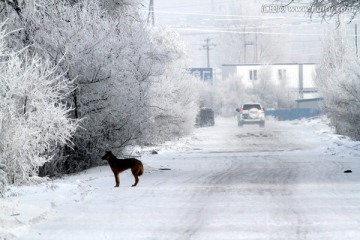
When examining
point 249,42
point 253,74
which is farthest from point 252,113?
point 249,42

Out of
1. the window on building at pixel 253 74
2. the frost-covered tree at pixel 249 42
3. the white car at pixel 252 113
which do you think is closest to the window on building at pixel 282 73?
the window on building at pixel 253 74

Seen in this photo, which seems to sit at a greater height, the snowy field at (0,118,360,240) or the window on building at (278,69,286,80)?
the window on building at (278,69,286,80)

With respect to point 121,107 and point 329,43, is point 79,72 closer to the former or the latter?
point 121,107

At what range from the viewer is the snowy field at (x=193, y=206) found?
38.0ft

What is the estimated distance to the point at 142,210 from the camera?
45.6 feet

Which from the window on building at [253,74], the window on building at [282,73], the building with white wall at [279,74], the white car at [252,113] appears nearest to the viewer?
the white car at [252,113]

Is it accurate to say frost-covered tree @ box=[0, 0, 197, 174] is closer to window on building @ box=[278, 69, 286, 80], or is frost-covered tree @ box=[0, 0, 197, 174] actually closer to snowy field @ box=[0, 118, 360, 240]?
snowy field @ box=[0, 118, 360, 240]

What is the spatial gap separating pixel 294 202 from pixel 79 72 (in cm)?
1019

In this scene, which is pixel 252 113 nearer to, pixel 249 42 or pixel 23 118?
pixel 23 118

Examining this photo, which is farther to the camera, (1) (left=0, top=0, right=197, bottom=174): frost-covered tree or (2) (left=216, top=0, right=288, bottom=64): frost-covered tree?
(2) (left=216, top=0, right=288, bottom=64): frost-covered tree

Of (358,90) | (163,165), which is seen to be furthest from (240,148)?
(163,165)

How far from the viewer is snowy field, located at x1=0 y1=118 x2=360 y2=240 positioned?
38.0ft

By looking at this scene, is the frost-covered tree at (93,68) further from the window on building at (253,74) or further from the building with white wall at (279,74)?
the window on building at (253,74)

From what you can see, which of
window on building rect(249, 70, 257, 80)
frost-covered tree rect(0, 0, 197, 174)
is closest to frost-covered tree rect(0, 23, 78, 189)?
frost-covered tree rect(0, 0, 197, 174)
